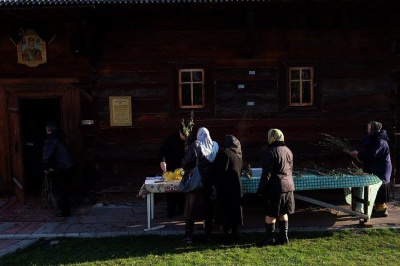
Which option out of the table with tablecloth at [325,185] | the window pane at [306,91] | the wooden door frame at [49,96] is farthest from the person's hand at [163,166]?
the window pane at [306,91]

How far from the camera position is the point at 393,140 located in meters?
8.40

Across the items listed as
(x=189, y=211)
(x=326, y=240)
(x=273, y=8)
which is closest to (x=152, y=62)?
(x=273, y=8)

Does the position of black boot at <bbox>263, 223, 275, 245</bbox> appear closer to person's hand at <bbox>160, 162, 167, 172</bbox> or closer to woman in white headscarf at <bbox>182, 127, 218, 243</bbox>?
woman in white headscarf at <bbox>182, 127, 218, 243</bbox>

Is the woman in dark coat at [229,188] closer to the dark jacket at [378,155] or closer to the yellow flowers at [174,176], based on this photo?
the yellow flowers at [174,176]

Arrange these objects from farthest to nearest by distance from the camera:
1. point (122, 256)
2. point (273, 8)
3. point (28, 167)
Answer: point (28, 167) → point (273, 8) → point (122, 256)

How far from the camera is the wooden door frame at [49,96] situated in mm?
8422

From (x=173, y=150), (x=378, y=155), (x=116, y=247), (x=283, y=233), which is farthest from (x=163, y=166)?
(x=378, y=155)

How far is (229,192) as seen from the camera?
604 centimetres

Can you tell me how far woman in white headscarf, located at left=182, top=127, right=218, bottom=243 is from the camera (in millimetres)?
6000

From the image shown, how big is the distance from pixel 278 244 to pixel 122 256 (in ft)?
7.22

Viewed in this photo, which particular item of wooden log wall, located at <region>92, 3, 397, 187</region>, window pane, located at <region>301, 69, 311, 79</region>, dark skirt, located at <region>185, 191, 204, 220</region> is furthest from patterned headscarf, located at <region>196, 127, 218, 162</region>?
window pane, located at <region>301, 69, 311, 79</region>

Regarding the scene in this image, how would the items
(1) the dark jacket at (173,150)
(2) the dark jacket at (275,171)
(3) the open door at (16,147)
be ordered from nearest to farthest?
1. (2) the dark jacket at (275,171)
2. (1) the dark jacket at (173,150)
3. (3) the open door at (16,147)

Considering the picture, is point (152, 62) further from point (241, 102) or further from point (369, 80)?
point (369, 80)

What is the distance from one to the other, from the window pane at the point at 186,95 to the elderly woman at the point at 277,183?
8.74 ft
